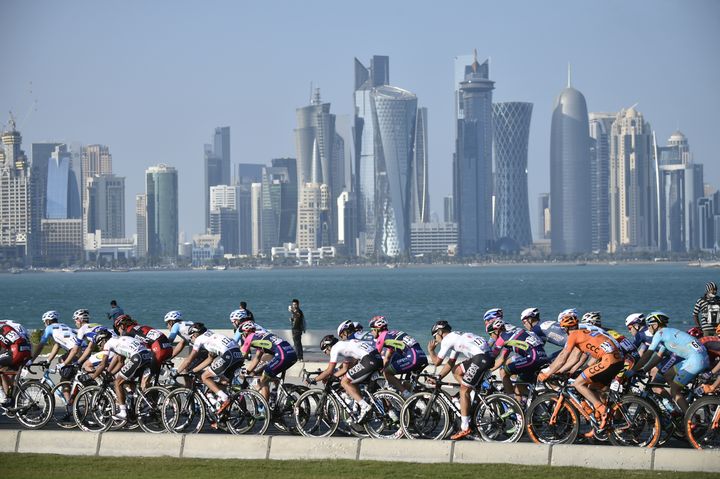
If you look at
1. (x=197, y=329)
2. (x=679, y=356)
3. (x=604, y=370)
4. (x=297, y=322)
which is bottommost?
Result: (x=297, y=322)

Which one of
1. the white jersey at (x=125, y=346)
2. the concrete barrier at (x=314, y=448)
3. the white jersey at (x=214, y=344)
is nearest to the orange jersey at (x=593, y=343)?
the concrete barrier at (x=314, y=448)

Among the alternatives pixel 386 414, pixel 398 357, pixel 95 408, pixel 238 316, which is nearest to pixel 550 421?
pixel 386 414

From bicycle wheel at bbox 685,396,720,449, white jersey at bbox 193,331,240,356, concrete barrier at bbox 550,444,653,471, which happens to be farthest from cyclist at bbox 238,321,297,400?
bicycle wheel at bbox 685,396,720,449

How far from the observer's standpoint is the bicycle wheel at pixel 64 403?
19141mm

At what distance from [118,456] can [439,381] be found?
14.1 feet

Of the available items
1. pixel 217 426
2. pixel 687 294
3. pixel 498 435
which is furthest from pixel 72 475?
pixel 687 294

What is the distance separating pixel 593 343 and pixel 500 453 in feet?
6.68

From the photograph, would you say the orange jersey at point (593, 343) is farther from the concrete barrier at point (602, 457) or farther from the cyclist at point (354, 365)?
the cyclist at point (354, 365)

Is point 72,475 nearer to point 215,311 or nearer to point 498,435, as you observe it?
point 498,435

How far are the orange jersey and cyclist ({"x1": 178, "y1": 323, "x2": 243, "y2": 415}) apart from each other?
15.5 ft

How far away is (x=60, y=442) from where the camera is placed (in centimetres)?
1725

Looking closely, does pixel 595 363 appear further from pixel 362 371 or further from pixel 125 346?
pixel 125 346

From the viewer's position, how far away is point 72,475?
15414 mm

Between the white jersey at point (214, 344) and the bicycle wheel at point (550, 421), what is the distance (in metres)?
4.36
